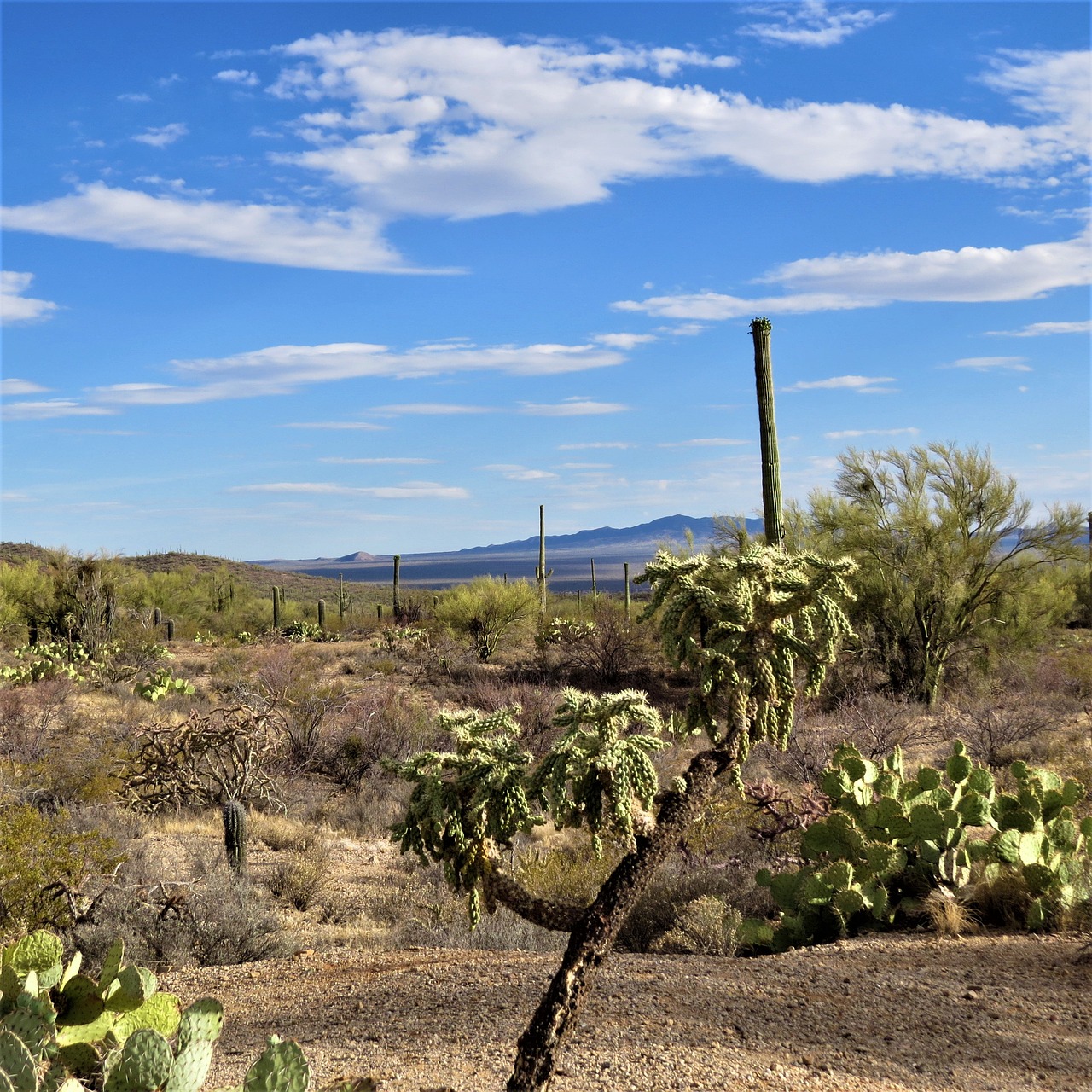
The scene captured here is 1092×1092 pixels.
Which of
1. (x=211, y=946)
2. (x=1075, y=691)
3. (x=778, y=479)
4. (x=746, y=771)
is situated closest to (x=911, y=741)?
(x=746, y=771)

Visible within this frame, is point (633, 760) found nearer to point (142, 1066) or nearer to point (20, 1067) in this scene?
point (142, 1066)

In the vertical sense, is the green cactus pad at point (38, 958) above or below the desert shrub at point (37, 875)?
above

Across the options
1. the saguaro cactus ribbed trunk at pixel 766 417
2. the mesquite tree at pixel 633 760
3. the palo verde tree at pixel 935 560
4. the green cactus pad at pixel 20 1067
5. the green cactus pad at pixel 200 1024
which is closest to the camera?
the green cactus pad at pixel 20 1067

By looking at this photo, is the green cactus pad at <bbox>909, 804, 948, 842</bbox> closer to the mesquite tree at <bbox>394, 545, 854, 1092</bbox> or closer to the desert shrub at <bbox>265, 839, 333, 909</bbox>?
the mesquite tree at <bbox>394, 545, 854, 1092</bbox>

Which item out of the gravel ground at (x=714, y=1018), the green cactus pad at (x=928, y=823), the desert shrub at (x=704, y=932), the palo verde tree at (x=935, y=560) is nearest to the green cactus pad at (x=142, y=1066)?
the gravel ground at (x=714, y=1018)

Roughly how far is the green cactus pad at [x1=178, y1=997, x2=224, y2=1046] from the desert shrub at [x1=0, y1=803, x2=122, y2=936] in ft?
13.0

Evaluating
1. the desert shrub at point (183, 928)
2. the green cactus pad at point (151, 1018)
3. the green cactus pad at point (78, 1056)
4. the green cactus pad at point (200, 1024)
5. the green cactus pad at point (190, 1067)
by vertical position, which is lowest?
the desert shrub at point (183, 928)

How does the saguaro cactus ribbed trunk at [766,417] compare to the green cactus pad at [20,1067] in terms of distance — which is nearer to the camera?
the green cactus pad at [20,1067]

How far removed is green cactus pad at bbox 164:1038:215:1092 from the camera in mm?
3217

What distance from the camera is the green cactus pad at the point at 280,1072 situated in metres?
3.18

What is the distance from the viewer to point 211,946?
24.1 ft

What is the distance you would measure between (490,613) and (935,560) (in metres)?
13.9

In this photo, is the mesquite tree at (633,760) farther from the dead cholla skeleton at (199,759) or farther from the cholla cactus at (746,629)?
the dead cholla skeleton at (199,759)

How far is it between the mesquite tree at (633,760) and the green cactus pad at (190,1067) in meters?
0.95
